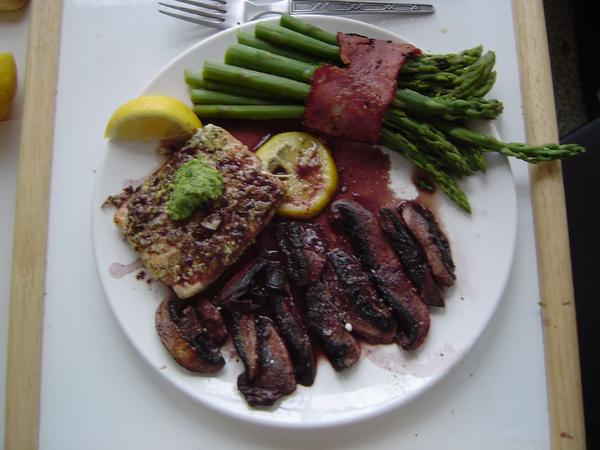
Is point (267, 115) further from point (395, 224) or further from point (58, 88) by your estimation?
point (58, 88)

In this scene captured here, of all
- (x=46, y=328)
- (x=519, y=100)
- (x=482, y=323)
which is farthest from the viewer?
(x=519, y=100)

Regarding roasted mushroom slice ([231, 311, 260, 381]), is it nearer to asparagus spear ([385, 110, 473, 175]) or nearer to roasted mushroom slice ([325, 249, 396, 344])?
roasted mushroom slice ([325, 249, 396, 344])

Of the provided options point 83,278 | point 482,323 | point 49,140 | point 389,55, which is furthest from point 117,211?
point 482,323

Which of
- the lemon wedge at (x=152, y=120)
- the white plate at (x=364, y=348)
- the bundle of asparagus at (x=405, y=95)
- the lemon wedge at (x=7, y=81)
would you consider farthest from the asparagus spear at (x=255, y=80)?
the lemon wedge at (x=7, y=81)

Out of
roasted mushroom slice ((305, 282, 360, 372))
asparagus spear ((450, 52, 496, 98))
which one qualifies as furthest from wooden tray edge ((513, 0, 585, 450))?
roasted mushroom slice ((305, 282, 360, 372))

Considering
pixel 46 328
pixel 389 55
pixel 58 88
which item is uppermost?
pixel 389 55

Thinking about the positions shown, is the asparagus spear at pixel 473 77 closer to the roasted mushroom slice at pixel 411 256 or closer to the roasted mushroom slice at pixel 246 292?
the roasted mushroom slice at pixel 411 256

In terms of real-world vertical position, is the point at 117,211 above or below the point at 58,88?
below
